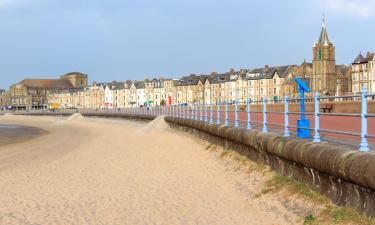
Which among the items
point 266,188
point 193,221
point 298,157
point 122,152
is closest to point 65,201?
point 193,221

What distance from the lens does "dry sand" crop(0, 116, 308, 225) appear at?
1021cm

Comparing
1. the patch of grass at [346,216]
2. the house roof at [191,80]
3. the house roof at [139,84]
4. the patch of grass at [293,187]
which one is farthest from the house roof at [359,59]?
the patch of grass at [346,216]

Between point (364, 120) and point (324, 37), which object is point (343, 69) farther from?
point (364, 120)

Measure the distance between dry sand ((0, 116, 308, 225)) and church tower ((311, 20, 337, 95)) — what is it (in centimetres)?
11049

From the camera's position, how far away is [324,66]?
125 meters

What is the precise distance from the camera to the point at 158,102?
17000cm

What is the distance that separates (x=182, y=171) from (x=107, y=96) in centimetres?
18263

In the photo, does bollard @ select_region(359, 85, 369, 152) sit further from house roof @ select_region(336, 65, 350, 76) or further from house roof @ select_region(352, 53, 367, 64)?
house roof @ select_region(336, 65, 350, 76)

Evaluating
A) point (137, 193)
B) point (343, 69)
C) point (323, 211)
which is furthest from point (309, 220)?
point (343, 69)

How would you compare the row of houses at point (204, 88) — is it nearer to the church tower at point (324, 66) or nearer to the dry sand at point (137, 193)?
the church tower at point (324, 66)

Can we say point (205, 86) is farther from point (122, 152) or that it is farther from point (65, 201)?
point (65, 201)

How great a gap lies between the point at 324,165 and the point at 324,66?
121 metres

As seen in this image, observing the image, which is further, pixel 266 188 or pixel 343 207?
pixel 266 188

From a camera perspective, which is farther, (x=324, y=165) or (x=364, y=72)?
(x=364, y=72)
